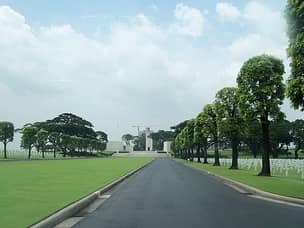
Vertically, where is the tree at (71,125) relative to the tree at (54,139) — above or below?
above

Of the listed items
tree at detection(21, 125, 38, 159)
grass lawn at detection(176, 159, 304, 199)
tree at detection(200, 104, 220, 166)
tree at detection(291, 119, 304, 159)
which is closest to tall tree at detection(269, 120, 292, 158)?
tree at detection(291, 119, 304, 159)

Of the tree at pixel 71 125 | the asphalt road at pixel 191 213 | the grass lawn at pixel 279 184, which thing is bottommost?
the asphalt road at pixel 191 213

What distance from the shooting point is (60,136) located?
127 meters

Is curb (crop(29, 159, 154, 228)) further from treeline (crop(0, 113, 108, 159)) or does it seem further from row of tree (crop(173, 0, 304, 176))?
treeline (crop(0, 113, 108, 159))

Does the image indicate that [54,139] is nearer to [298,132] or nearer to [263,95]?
[298,132]

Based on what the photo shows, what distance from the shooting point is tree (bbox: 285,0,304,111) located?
54.9ft

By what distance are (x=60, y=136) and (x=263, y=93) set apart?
331 ft

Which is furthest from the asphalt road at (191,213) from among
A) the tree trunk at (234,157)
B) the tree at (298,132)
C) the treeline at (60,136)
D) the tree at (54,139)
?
the tree at (54,139)

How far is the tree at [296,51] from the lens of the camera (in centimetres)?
1673

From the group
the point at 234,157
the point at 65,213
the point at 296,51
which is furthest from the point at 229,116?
the point at 65,213

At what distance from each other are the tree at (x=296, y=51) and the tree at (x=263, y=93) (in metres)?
14.1

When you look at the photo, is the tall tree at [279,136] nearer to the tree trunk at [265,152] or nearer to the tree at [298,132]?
the tree at [298,132]

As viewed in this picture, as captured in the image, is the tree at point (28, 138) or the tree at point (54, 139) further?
the tree at point (54, 139)

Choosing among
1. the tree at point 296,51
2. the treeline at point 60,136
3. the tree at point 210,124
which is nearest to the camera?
the tree at point 296,51
